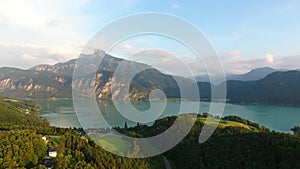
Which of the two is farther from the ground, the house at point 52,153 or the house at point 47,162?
the house at point 52,153

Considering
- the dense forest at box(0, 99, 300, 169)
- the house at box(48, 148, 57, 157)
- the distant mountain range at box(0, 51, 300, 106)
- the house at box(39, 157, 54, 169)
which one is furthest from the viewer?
the distant mountain range at box(0, 51, 300, 106)

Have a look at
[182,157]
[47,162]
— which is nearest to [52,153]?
[47,162]

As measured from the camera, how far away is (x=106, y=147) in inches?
777

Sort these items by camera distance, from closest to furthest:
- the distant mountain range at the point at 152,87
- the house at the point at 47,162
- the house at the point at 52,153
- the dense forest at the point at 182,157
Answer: the house at the point at 47,162, the dense forest at the point at 182,157, the house at the point at 52,153, the distant mountain range at the point at 152,87

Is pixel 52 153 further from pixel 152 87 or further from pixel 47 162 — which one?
pixel 152 87

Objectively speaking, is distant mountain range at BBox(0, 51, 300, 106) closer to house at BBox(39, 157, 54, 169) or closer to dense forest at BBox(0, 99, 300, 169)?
dense forest at BBox(0, 99, 300, 169)

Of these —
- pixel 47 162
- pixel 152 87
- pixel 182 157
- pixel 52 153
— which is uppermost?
pixel 152 87

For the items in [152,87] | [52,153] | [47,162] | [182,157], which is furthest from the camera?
[152,87]

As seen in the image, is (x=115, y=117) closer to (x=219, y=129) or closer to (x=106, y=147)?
(x=219, y=129)

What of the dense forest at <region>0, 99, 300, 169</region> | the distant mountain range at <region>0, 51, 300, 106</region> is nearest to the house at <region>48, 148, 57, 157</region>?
the dense forest at <region>0, 99, 300, 169</region>

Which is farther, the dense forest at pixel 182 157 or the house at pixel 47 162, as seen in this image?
the dense forest at pixel 182 157

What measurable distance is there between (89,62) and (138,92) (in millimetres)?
115821

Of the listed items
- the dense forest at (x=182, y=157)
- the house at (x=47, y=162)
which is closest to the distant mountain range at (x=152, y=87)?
the dense forest at (x=182, y=157)

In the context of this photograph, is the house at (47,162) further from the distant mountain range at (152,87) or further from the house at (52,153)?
the distant mountain range at (152,87)
